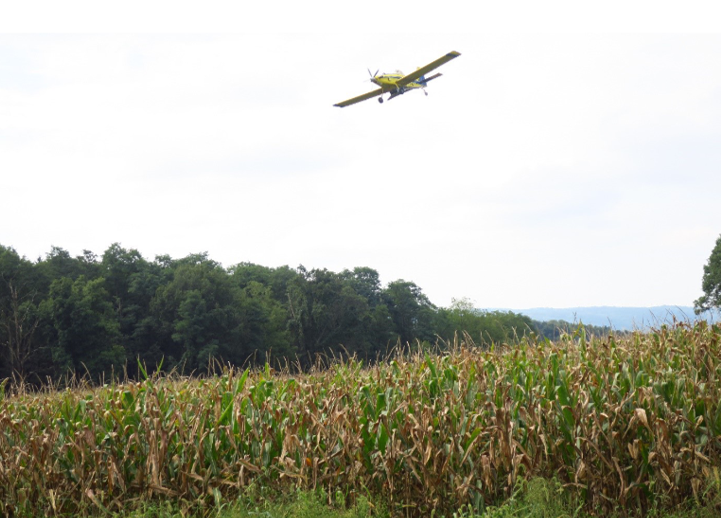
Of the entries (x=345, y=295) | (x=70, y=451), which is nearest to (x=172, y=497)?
(x=70, y=451)

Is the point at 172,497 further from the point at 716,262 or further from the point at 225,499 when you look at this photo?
the point at 716,262

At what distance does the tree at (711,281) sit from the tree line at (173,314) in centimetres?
1269

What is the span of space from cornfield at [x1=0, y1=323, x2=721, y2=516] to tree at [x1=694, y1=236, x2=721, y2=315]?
142ft

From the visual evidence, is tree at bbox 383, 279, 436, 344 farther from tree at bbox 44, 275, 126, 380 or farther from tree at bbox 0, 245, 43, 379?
tree at bbox 0, 245, 43, 379

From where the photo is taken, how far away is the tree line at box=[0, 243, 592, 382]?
43.2 meters

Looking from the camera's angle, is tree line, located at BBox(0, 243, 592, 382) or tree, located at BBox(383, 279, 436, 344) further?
tree, located at BBox(383, 279, 436, 344)

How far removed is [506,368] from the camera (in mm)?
8953

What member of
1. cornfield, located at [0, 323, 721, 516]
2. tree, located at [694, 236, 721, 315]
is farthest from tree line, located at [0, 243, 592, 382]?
cornfield, located at [0, 323, 721, 516]

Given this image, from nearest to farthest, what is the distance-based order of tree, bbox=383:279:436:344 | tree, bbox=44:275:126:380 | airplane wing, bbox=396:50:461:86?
airplane wing, bbox=396:50:461:86
tree, bbox=44:275:126:380
tree, bbox=383:279:436:344

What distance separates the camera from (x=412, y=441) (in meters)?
7.07

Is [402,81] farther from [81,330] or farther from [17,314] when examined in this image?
[17,314]

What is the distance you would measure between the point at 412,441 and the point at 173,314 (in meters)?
47.2

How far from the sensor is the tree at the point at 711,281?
47094mm

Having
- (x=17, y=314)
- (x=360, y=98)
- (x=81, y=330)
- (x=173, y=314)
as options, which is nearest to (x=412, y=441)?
(x=360, y=98)
